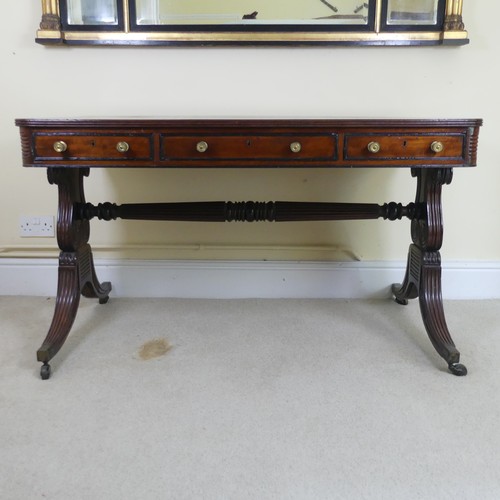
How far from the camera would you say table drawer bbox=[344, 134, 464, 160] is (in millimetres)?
1390

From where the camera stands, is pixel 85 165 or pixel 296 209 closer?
pixel 85 165

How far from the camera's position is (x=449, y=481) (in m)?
1.00

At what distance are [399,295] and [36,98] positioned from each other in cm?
166

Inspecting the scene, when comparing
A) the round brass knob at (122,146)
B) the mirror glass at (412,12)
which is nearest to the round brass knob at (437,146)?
the mirror glass at (412,12)

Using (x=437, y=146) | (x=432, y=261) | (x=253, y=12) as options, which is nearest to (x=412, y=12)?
(x=253, y=12)

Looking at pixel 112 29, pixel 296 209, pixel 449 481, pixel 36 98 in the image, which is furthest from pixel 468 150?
pixel 36 98

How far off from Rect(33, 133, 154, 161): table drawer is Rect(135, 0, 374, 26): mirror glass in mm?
743

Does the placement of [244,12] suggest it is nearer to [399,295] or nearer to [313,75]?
[313,75]

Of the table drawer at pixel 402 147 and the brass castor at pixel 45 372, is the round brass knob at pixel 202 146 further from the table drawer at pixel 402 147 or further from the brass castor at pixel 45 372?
the brass castor at pixel 45 372

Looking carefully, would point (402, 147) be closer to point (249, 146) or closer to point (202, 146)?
point (249, 146)

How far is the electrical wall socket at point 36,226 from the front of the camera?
6.79ft

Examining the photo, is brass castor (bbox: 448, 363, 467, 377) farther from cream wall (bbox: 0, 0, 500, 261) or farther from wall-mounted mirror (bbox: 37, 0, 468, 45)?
wall-mounted mirror (bbox: 37, 0, 468, 45)

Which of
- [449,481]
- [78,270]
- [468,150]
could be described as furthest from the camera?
[78,270]

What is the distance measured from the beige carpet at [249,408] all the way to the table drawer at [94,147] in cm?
63
